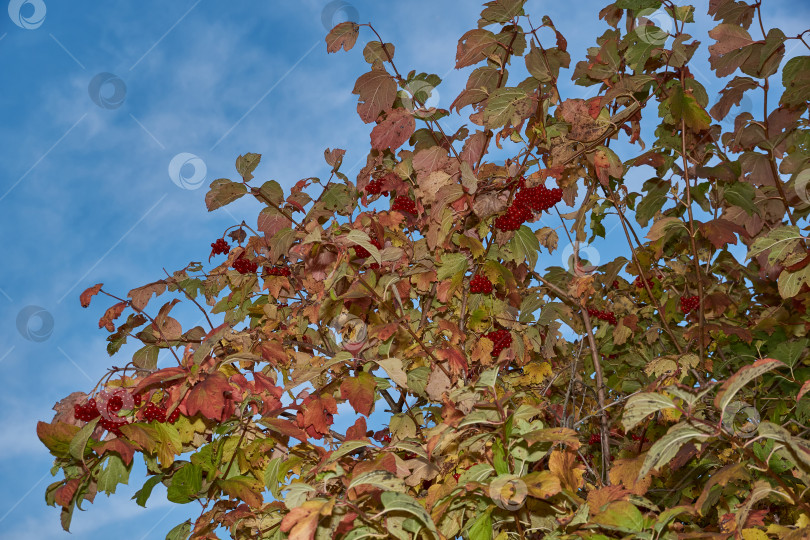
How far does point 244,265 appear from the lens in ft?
12.0

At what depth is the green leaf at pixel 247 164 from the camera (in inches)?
112

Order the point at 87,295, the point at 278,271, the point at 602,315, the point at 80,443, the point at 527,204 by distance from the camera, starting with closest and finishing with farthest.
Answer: the point at 80,443 → the point at 527,204 → the point at 87,295 → the point at 278,271 → the point at 602,315

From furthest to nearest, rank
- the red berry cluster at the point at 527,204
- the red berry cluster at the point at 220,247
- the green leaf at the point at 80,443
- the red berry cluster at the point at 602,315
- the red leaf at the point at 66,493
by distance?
the red berry cluster at the point at 602,315 < the red berry cluster at the point at 220,247 < the red berry cluster at the point at 527,204 < the red leaf at the point at 66,493 < the green leaf at the point at 80,443

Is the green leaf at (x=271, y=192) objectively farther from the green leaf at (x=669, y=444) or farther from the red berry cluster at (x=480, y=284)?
the green leaf at (x=669, y=444)

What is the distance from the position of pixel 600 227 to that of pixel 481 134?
4.86ft

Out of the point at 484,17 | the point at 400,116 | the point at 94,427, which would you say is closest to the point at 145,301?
the point at 94,427

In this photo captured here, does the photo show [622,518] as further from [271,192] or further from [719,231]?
[271,192]

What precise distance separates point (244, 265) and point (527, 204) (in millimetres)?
1681

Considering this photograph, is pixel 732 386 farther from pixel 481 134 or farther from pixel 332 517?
pixel 481 134

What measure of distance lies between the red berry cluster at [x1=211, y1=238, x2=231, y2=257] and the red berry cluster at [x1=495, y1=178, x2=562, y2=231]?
192cm

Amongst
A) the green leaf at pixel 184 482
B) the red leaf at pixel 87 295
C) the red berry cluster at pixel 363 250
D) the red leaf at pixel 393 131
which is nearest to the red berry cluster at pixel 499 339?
the red berry cluster at pixel 363 250

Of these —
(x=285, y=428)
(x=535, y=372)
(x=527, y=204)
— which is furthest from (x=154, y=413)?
(x=535, y=372)

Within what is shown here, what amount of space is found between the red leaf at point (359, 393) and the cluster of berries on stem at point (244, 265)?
4.60 ft

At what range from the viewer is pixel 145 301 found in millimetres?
3361
